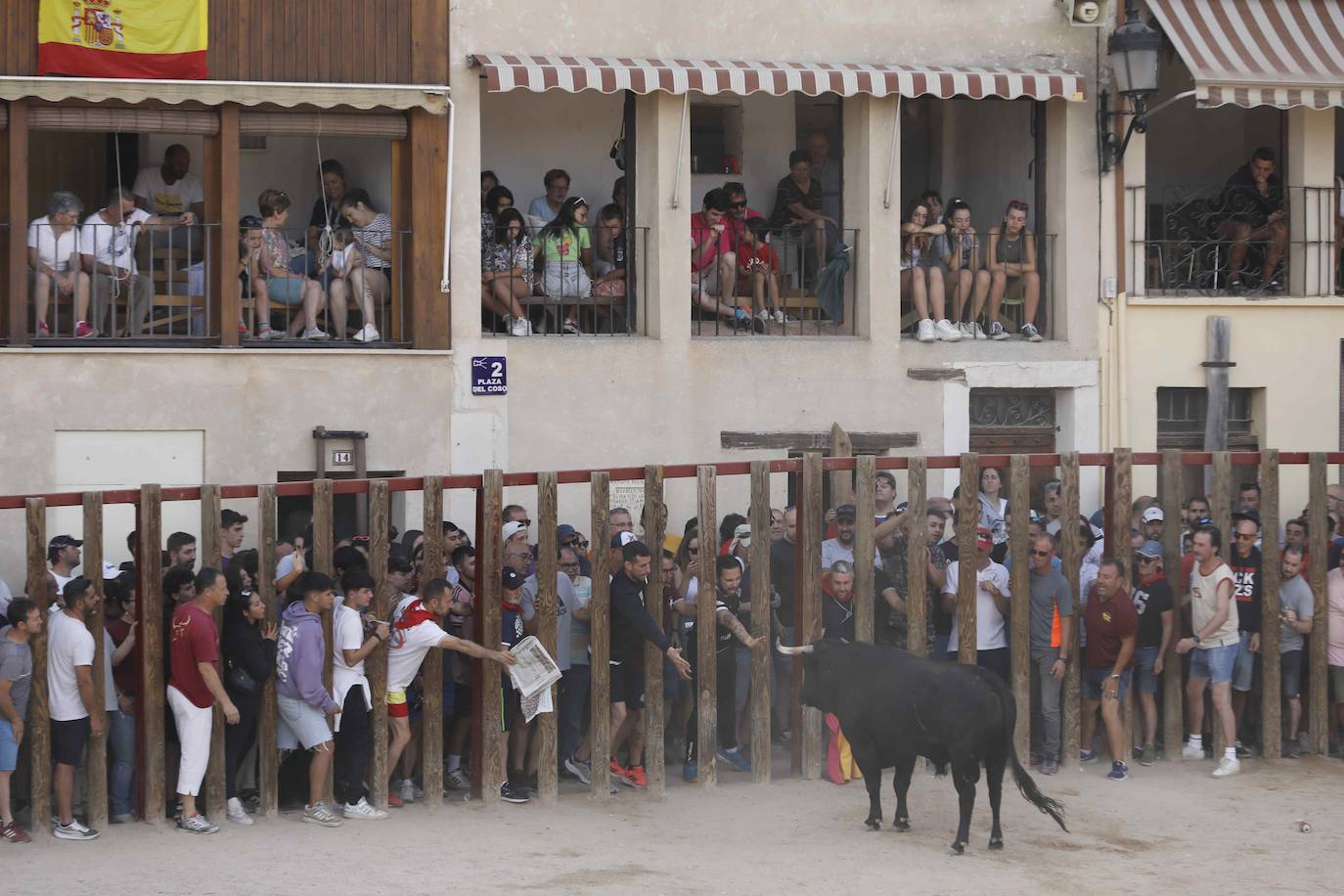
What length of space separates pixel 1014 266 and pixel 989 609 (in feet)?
17.0

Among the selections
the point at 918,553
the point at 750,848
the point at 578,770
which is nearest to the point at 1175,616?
the point at 918,553

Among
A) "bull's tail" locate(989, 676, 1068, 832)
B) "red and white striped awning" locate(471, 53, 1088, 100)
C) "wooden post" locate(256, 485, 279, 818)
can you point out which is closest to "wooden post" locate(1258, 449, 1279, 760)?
"bull's tail" locate(989, 676, 1068, 832)

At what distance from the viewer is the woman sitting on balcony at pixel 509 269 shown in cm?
1700

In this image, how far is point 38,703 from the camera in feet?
37.6

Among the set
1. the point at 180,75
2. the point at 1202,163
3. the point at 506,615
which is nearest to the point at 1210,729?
the point at 506,615

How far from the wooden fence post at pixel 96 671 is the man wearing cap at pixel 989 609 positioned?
223 inches

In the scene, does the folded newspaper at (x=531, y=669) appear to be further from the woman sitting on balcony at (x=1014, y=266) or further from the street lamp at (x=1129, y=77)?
the street lamp at (x=1129, y=77)

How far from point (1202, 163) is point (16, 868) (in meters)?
14.3

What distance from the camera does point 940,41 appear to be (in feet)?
57.7

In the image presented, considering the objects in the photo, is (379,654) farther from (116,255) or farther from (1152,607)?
(116,255)

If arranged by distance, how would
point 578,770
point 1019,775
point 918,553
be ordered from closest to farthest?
point 1019,775 < point 578,770 < point 918,553

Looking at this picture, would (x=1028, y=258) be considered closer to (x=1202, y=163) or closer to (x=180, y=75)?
(x=1202, y=163)

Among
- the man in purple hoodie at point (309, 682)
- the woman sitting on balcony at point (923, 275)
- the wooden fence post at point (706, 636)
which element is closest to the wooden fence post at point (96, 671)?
the man in purple hoodie at point (309, 682)

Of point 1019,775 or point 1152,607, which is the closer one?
point 1019,775
